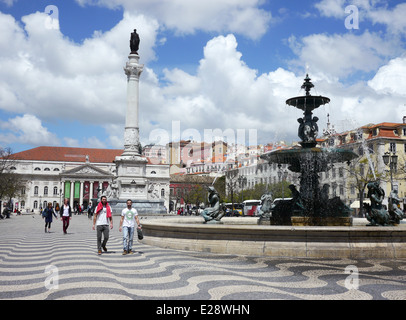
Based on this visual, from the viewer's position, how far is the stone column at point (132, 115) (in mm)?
41906

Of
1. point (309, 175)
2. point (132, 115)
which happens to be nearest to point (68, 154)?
point (132, 115)

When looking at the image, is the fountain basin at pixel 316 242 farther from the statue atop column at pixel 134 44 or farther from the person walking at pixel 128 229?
the statue atop column at pixel 134 44

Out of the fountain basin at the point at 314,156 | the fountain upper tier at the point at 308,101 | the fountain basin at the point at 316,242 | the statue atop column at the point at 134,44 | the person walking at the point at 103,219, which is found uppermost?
the statue atop column at the point at 134,44

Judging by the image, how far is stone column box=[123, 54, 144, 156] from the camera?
137ft

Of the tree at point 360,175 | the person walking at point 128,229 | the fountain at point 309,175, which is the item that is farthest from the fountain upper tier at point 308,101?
the tree at point 360,175

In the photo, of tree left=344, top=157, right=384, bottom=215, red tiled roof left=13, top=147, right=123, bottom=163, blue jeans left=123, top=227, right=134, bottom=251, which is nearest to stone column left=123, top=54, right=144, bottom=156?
tree left=344, top=157, right=384, bottom=215

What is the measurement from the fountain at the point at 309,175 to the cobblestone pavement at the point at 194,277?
144 inches

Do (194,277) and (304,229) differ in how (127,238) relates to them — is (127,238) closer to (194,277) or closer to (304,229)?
(194,277)

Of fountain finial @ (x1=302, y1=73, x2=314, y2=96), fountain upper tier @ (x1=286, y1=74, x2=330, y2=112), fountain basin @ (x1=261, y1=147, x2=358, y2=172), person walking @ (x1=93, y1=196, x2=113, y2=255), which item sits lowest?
person walking @ (x1=93, y1=196, x2=113, y2=255)

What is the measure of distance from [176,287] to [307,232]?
4131 mm

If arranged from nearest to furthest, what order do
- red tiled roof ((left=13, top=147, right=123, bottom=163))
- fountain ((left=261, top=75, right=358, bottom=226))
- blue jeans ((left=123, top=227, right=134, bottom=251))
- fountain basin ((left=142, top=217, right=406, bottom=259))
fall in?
fountain basin ((left=142, top=217, right=406, bottom=259)) < blue jeans ((left=123, top=227, right=134, bottom=251)) < fountain ((left=261, top=75, right=358, bottom=226)) < red tiled roof ((left=13, top=147, right=123, bottom=163))

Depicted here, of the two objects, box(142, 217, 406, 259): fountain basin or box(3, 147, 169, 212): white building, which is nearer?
box(142, 217, 406, 259): fountain basin

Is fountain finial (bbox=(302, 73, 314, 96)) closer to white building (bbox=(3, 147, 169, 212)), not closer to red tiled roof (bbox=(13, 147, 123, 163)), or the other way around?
white building (bbox=(3, 147, 169, 212))

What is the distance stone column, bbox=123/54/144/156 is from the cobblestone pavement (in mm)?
32469
